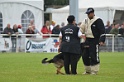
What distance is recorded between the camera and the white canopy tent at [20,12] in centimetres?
4072

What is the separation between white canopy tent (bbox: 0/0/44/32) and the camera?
4072cm

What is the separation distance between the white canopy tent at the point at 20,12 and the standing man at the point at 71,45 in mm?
24557

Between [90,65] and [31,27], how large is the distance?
61.8 ft

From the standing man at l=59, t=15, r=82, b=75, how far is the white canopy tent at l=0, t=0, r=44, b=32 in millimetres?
24557

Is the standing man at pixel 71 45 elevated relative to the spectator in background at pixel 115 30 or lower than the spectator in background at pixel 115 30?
elevated

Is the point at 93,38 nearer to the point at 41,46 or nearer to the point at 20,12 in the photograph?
the point at 41,46

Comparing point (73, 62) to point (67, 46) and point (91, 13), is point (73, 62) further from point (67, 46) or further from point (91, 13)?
point (91, 13)

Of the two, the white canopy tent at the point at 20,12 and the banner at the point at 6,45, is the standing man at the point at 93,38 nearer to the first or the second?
the banner at the point at 6,45

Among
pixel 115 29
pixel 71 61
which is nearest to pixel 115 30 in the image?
pixel 115 29

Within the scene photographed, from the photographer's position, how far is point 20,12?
41156 millimetres

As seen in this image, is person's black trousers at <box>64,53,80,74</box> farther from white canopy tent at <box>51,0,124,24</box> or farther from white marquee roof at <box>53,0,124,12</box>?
white marquee roof at <box>53,0,124,12</box>

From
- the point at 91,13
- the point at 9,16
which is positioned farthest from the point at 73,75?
the point at 9,16

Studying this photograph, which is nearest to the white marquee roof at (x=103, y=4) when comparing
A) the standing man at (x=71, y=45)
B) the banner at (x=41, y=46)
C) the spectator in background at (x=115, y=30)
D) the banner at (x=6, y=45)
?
the spectator in background at (x=115, y=30)

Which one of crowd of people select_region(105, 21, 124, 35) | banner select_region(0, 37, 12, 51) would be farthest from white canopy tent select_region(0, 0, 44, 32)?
banner select_region(0, 37, 12, 51)
